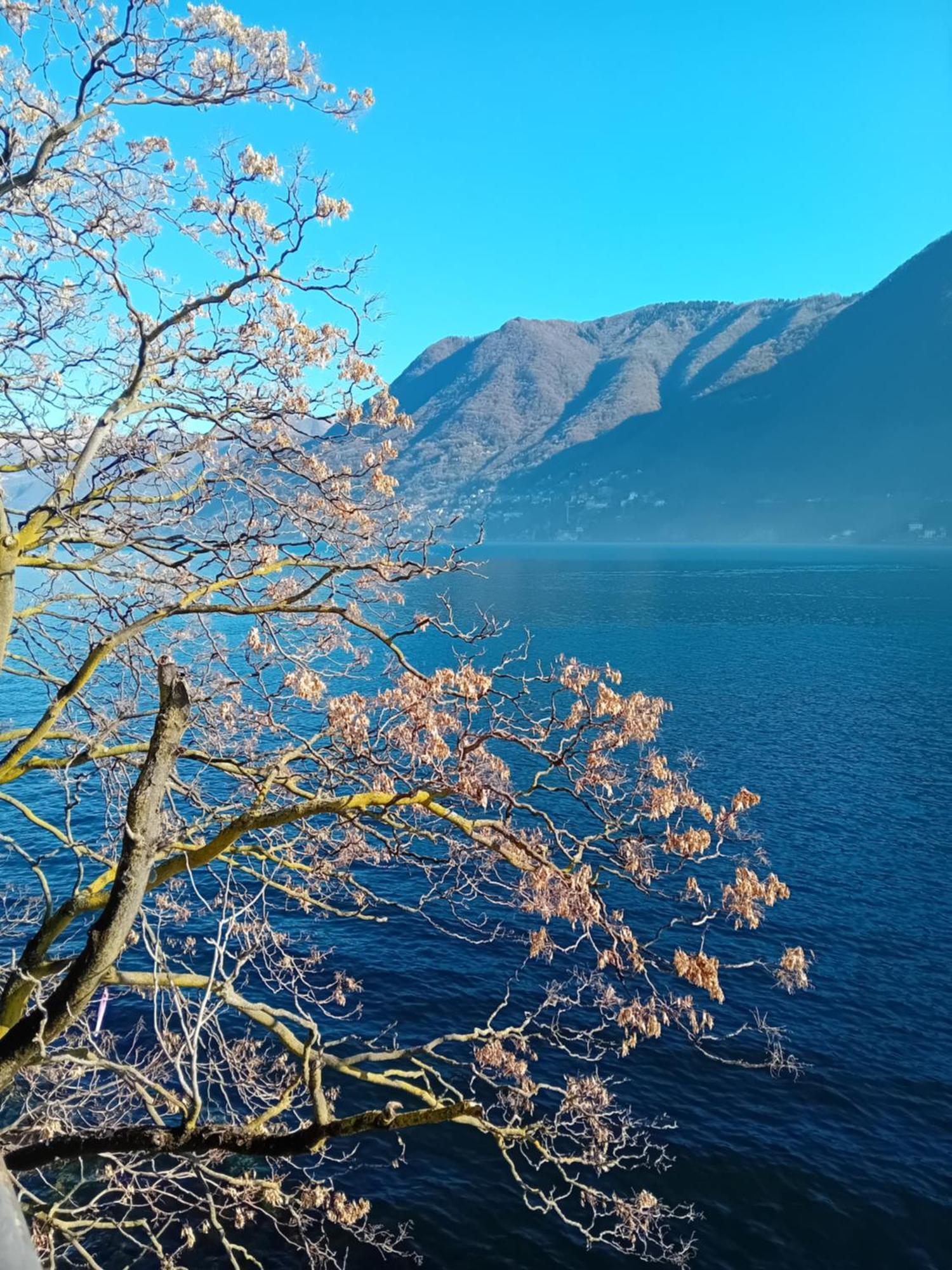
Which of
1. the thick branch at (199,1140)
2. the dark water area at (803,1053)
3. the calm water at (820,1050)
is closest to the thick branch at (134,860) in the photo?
the thick branch at (199,1140)

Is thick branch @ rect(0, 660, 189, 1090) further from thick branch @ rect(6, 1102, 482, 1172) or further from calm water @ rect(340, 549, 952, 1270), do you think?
calm water @ rect(340, 549, 952, 1270)

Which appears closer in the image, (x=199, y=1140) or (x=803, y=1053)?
(x=199, y=1140)

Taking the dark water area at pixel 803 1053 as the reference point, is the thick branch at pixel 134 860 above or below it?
above

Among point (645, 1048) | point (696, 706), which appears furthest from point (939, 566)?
point (645, 1048)

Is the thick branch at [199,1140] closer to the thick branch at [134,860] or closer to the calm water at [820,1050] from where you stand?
the thick branch at [134,860]

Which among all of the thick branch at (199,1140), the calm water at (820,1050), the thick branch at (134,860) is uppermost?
the thick branch at (134,860)

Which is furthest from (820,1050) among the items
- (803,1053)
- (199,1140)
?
(199,1140)

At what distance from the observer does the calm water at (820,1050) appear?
721 inches

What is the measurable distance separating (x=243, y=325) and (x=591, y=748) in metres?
6.76

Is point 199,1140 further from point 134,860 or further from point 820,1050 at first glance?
point 820,1050

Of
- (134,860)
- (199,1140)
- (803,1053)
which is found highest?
(134,860)

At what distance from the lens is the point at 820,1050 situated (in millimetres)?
23875

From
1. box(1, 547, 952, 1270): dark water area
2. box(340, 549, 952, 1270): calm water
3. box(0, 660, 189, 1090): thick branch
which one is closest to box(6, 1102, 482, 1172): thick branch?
box(0, 660, 189, 1090): thick branch

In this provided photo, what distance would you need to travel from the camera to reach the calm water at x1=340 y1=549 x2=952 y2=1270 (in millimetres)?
18312
